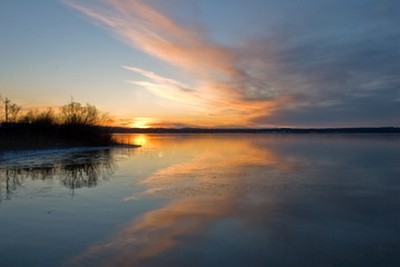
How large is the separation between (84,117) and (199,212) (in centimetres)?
3710

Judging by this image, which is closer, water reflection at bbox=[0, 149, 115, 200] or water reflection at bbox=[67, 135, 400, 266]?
water reflection at bbox=[67, 135, 400, 266]

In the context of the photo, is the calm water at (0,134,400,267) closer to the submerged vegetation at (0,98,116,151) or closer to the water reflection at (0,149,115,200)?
the water reflection at (0,149,115,200)

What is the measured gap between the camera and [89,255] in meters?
5.57

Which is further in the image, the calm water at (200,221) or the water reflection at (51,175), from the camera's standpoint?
the water reflection at (51,175)

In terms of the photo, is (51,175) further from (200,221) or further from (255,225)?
(255,225)

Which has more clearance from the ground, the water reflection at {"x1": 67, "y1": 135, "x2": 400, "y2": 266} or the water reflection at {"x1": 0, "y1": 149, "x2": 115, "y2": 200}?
the water reflection at {"x1": 0, "y1": 149, "x2": 115, "y2": 200}

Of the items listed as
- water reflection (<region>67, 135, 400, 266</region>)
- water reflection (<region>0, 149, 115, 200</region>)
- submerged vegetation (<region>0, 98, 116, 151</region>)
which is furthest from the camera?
submerged vegetation (<region>0, 98, 116, 151</region>)

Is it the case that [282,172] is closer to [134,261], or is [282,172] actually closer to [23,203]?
[23,203]

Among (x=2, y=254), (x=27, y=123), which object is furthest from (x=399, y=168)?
(x=27, y=123)

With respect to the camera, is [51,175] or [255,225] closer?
[255,225]

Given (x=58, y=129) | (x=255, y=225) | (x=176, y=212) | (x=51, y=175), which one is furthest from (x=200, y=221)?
(x=58, y=129)

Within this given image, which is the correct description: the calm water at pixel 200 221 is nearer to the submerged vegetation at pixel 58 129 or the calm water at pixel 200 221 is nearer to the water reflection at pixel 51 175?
the water reflection at pixel 51 175

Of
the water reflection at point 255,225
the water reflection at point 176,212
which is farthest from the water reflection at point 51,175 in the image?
the water reflection at point 255,225

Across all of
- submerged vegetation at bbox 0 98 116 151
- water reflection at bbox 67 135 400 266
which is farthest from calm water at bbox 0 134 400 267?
submerged vegetation at bbox 0 98 116 151
